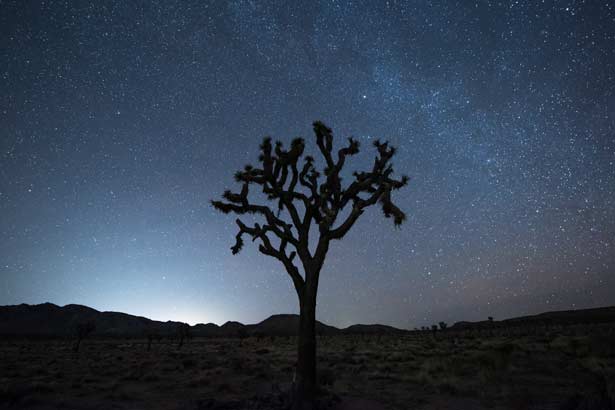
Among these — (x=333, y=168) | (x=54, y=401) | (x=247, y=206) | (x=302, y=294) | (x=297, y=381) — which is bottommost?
(x=54, y=401)

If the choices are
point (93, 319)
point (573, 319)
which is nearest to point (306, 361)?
point (573, 319)

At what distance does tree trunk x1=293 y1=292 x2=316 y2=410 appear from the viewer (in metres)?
9.35

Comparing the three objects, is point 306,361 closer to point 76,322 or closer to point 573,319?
point 573,319

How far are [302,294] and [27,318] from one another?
17919 cm

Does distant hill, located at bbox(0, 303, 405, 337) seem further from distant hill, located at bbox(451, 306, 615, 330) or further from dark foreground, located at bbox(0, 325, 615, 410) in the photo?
dark foreground, located at bbox(0, 325, 615, 410)

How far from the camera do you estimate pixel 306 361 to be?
9.78m

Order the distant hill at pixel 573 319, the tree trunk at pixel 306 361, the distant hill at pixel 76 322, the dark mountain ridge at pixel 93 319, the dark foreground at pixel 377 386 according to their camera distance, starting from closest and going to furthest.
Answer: the tree trunk at pixel 306 361 → the dark foreground at pixel 377 386 → the distant hill at pixel 573 319 → the dark mountain ridge at pixel 93 319 → the distant hill at pixel 76 322

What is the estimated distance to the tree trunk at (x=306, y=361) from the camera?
30.7ft

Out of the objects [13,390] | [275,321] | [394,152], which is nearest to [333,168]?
[394,152]

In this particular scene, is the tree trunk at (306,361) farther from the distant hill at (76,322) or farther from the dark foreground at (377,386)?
the distant hill at (76,322)

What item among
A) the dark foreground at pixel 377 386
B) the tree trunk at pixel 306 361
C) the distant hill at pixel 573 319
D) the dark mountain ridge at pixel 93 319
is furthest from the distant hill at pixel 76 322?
the tree trunk at pixel 306 361

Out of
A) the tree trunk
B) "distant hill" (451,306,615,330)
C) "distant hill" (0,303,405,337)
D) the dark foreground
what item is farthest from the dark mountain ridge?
the tree trunk

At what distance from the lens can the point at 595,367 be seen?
13.6 metres

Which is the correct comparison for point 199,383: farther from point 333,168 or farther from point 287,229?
point 333,168
